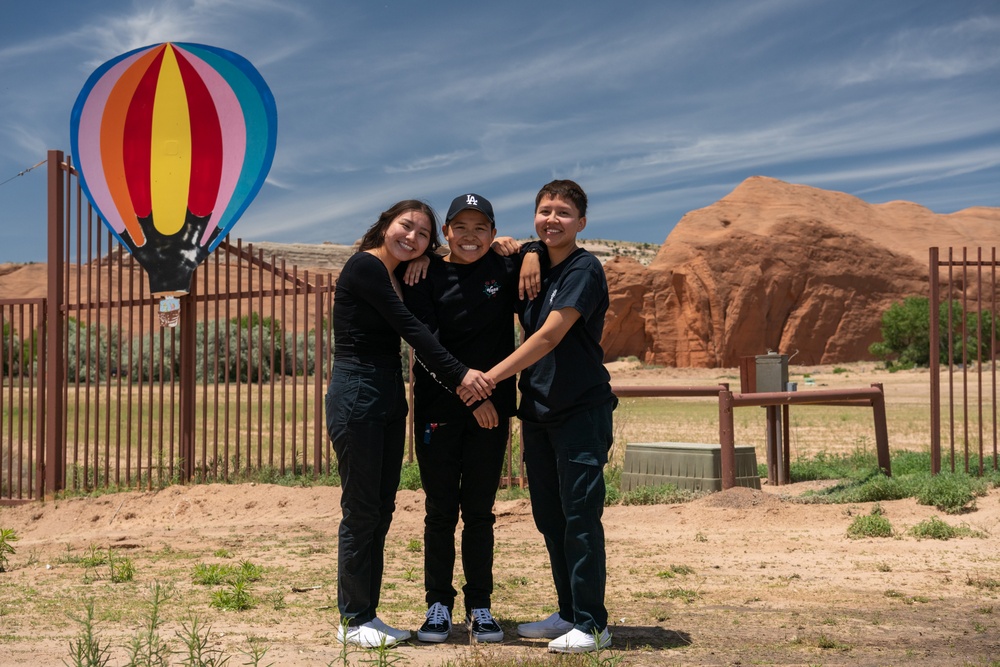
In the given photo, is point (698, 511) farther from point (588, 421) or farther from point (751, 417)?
point (751, 417)

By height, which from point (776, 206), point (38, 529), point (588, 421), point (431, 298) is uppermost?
point (776, 206)

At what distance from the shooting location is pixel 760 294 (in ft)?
136

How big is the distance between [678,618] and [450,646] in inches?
50.4

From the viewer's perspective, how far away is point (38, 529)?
Answer: 8.90m

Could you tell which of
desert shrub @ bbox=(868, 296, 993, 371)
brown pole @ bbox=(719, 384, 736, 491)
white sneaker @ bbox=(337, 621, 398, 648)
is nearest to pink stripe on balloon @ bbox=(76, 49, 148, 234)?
brown pole @ bbox=(719, 384, 736, 491)

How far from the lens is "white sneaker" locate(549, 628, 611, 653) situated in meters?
3.94

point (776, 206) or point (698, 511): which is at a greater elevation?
point (776, 206)

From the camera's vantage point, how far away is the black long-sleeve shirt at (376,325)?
4000 millimetres

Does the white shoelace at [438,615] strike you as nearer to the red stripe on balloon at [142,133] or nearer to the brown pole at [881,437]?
the brown pole at [881,437]

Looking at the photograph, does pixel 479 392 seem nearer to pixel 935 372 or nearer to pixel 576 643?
pixel 576 643

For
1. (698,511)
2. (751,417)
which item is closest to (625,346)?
(751,417)

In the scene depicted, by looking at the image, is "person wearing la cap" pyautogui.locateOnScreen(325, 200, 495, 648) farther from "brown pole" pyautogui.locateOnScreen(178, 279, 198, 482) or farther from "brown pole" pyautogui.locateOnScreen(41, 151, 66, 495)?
"brown pole" pyautogui.locateOnScreen(41, 151, 66, 495)

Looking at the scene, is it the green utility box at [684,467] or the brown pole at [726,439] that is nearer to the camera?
the brown pole at [726,439]

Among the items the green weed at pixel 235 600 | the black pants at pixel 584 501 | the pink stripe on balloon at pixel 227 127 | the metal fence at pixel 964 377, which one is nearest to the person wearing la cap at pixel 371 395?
the black pants at pixel 584 501
